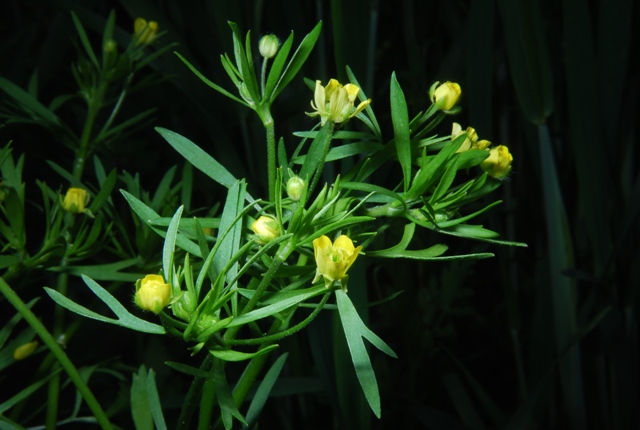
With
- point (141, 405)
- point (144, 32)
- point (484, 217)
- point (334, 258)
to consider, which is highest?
point (144, 32)

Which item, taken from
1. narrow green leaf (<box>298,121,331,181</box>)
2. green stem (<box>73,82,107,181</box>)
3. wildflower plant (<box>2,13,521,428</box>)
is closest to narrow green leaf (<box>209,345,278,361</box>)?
wildflower plant (<box>2,13,521,428</box>)

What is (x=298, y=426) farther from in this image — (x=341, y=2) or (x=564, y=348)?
(x=341, y=2)

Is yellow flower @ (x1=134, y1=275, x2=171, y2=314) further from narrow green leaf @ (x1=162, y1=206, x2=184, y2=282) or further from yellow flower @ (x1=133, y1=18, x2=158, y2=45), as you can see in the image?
yellow flower @ (x1=133, y1=18, x2=158, y2=45)

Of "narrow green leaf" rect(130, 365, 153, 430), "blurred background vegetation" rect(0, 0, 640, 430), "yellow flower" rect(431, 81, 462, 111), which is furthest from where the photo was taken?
"blurred background vegetation" rect(0, 0, 640, 430)

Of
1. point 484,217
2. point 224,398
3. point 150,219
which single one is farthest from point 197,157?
point 484,217

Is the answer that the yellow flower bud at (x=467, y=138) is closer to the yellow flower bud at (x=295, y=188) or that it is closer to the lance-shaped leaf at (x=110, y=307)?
the yellow flower bud at (x=295, y=188)

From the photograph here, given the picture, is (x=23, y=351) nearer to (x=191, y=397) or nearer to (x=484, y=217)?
(x=191, y=397)

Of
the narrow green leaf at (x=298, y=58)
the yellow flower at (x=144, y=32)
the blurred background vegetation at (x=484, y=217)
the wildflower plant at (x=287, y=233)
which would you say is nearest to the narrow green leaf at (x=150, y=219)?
the wildflower plant at (x=287, y=233)
